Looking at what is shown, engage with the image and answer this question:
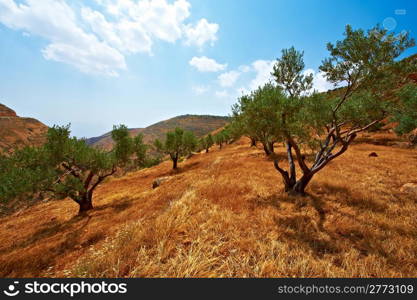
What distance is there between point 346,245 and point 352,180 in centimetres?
1005

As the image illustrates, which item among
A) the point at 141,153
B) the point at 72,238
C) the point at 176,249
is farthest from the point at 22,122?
the point at 176,249

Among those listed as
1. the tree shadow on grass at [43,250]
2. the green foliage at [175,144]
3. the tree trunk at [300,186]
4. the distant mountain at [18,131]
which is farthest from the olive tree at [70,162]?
the distant mountain at [18,131]

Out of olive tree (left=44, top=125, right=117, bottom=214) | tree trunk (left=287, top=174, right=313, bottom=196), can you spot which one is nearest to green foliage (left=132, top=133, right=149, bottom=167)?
olive tree (left=44, top=125, right=117, bottom=214)

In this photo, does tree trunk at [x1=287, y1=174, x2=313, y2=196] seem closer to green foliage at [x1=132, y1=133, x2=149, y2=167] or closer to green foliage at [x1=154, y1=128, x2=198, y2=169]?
green foliage at [x1=132, y1=133, x2=149, y2=167]

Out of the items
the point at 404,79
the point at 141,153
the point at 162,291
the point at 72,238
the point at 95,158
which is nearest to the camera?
the point at 162,291

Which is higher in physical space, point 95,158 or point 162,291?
point 95,158

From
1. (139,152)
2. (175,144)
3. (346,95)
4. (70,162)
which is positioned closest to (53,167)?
(70,162)

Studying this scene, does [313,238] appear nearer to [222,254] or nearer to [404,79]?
[222,254]

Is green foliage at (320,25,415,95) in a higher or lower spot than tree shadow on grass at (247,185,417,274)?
higher

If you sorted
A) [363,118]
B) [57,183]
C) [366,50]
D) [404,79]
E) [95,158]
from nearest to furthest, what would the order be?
[366,50] → [404,79] → [363,118] → [57,183] → [95,158]

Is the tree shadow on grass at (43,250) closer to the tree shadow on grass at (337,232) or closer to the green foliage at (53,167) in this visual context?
the green foliage at (53,167)

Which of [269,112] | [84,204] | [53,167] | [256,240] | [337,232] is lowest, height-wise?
[84,204]

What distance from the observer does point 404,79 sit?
864 cm

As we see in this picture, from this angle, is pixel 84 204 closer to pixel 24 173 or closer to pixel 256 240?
pixel 24 173
